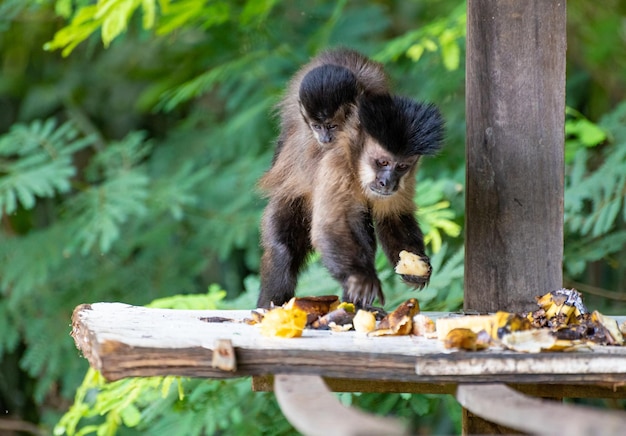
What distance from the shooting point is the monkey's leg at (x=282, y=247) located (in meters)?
4.30

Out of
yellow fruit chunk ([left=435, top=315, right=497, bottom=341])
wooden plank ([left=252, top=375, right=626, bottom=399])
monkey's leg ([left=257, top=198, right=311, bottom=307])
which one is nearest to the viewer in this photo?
yellow fruit chunk ([left=435, top=315, right=497, bottom=341])

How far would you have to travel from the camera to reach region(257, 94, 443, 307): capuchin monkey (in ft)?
12.6

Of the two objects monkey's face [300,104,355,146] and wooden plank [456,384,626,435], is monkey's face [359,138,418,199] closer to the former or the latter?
monkey's face [300,104,355,146]

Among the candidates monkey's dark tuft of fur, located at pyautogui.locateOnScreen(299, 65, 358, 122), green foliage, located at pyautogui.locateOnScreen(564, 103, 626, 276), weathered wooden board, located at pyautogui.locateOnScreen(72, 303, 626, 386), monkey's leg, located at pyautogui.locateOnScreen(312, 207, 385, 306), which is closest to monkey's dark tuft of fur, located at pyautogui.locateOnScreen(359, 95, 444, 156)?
monkey's dark tuft of fur, located at pyautogui.locateOnScreen(299, 65, 358, 122)

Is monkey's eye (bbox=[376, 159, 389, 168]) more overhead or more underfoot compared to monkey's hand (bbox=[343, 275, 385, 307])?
more overhead

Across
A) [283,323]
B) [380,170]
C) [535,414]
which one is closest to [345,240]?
[380,170]

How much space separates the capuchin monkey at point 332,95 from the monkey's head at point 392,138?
16 cm

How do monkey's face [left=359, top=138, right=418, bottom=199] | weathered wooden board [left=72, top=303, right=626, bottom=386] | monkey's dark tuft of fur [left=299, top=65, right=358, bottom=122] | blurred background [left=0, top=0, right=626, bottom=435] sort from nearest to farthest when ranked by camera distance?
weathered wooden board [left=72, top=303, right=626, bottom=386] < monkey's face [left=359, top=138, right=418, bottom=199] < monkey's dark tuft of fur [left=299, top=65, right=358, bottom=122] < blurred background [left=0, top=0, right=626, bottom=435]

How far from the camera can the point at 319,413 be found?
208 centimetres

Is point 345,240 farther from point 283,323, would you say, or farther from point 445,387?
point 283,323

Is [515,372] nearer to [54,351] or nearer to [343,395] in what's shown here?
[343,395]

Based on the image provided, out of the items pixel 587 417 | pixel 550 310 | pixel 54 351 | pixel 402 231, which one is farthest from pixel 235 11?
pixel 587 417

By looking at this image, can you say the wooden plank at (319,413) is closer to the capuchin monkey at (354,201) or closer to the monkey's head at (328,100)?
the capuchin monkey at (354,201)

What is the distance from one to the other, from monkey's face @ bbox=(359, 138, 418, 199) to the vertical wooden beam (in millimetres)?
419
